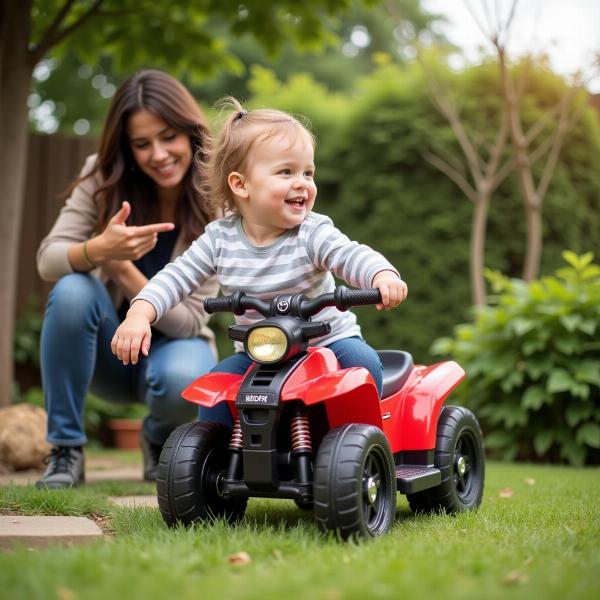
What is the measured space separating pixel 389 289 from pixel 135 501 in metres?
1.47

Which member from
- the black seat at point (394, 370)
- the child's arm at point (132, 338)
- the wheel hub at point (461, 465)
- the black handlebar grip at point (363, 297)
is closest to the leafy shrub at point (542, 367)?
the wheel hub at point (461, 465)

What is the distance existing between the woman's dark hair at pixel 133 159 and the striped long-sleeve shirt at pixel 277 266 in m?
0.88

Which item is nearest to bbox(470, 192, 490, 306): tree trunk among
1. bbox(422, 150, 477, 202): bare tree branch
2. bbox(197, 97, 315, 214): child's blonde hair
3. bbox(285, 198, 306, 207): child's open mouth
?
bbox(422, 150, 477, 202): bare tree branch

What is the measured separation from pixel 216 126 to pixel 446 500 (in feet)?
5.50

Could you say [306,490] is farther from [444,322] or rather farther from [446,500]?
[444,322]

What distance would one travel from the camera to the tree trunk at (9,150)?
4934mm

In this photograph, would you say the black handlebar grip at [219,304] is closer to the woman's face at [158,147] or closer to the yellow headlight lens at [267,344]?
the yellow headlight lens at [267,344]

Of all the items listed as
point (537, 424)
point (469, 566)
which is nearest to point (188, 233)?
point (469, 566)

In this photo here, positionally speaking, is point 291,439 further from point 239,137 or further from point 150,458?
point 150,458

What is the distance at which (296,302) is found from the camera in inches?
92.7

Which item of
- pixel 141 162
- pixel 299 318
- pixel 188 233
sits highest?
pixel 141 162

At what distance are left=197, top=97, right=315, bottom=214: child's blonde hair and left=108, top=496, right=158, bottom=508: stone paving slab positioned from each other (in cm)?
113

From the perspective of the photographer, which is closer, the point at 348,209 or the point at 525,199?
the point at 525,199

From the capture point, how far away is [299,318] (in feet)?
7.73
